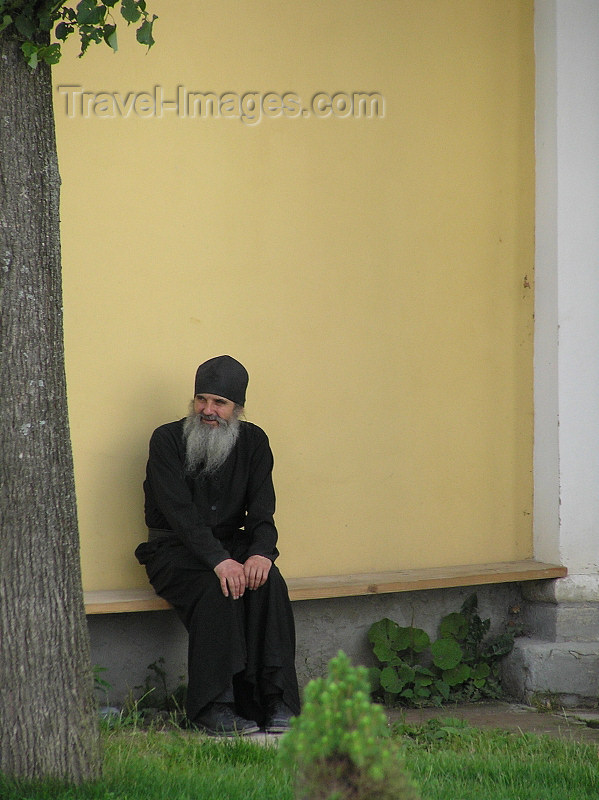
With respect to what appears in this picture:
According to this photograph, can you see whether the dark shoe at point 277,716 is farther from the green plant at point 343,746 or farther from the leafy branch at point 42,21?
the leafy branch at point 42,21

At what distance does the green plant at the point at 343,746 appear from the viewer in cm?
198

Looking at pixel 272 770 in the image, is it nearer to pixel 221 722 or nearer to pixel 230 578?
pixel 221 722

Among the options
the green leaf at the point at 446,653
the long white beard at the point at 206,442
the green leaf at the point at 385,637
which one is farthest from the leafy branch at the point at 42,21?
the green leaf at the point at 446,653

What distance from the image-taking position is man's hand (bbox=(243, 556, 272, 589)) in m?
4.74

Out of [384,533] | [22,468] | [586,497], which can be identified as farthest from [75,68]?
[586,497]

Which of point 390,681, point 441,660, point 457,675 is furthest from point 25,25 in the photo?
point 457,675

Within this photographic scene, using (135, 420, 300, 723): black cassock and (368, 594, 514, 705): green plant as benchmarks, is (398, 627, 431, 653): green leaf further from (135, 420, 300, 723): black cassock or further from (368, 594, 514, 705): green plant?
(135, 420, 300, 723): black cassock

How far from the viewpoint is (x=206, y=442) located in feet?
16.3

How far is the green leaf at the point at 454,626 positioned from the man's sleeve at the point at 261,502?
1.33 meters

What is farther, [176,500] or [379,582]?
[379,582]

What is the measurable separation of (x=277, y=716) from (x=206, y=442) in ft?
4.37

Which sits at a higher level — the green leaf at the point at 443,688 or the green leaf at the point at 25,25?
the green leaf at the point at 25,25

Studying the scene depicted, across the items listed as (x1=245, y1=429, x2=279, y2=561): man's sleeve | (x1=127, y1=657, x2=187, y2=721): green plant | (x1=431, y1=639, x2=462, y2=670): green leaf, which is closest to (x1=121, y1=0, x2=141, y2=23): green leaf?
(x1=245, y1=429, x2=279, y2=561): man's sleeve

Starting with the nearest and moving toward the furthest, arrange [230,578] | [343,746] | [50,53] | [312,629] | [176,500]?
[343,746]
[50,53]
[230,578]
[176,500]
[312,629]
